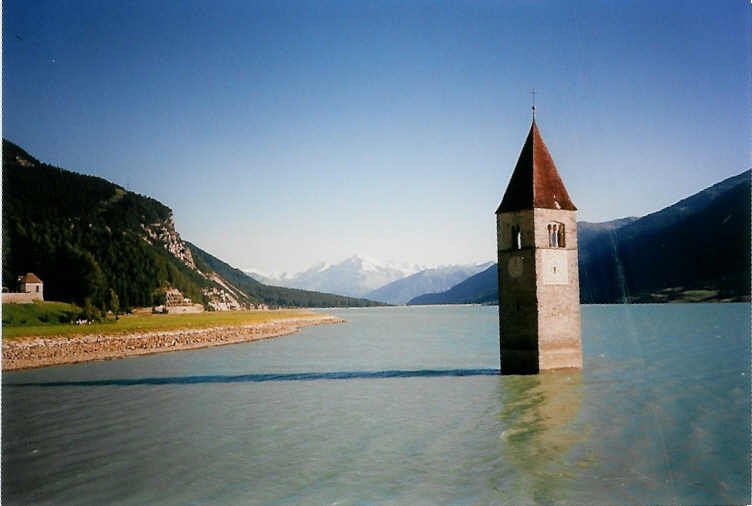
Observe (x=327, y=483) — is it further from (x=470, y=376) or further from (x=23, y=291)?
(x=23, y=291)

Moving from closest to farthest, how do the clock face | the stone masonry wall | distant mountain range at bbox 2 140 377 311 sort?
the stone masonry wall → the clock face → distant mountain range at bbox 2 140 377 311

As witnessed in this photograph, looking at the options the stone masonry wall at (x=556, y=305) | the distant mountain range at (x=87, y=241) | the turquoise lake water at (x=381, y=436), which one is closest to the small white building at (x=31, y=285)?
the distant mountain range at (x=87, y=241)

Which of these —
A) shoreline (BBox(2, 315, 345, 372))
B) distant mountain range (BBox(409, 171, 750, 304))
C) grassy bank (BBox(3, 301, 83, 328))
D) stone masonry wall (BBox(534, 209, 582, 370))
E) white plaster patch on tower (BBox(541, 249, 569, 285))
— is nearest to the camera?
stone masonry wall (BBox(534, 209, 582, 370))

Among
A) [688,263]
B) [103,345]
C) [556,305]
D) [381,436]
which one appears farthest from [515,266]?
[688,263]

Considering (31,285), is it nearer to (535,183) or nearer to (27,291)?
(27,291)

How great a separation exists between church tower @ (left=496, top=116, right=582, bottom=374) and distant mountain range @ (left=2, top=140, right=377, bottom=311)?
2066 cm

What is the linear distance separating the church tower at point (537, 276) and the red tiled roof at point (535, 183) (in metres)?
0.04

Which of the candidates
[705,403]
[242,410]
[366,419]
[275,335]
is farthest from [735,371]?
[275,335]

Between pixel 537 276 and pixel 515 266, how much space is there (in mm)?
1252

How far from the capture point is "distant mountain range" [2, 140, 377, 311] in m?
61.0

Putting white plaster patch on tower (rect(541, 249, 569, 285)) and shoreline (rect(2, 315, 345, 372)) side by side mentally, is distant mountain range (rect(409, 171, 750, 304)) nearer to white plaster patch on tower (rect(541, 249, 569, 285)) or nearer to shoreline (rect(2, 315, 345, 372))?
shoreline (rect(2, 315, 345, 372))

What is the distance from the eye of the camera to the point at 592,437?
1598 centimetres

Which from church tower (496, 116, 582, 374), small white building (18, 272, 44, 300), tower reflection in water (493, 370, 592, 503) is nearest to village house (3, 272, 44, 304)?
small white building (18, 272, 44, 300)

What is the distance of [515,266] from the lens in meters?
27.1
